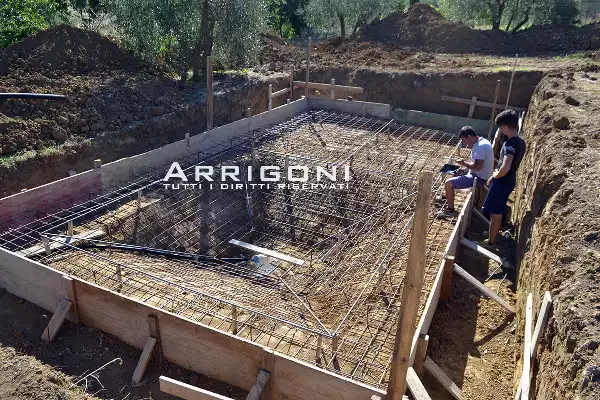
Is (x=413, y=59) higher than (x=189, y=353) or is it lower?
higher

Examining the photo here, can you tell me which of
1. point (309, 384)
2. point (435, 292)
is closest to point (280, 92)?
point (435, 292)

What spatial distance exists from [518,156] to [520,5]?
15.3m

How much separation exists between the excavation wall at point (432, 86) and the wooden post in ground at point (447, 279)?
808 centimetres

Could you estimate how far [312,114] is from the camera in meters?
12.2

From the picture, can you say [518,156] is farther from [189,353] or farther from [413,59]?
[413,59]

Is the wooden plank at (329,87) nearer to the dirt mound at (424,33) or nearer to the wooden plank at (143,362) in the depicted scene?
the dirt mound at (424,33)

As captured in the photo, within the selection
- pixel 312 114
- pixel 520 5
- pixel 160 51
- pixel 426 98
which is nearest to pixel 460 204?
pixel 312 114

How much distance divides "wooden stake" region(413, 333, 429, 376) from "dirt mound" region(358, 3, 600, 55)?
49.4 ft

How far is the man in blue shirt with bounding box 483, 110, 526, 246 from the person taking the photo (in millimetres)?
6129

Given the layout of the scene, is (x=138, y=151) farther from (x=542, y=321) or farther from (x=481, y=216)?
(x=542, y=321)

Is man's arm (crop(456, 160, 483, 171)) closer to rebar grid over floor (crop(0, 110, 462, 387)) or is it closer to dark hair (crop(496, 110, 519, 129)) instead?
dark hair (crop(496, 110, 519, 129))

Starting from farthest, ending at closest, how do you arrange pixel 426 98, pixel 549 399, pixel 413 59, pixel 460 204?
pixel 413 59 < pixel 426 98 < pixel 460 204 < pixel 549 399

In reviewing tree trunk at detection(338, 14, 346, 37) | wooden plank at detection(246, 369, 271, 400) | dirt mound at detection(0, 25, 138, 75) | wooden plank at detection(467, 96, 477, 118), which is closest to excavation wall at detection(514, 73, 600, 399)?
wooden plank at detection(246, 369, 271, 400)

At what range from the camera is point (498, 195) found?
6.51 meters
